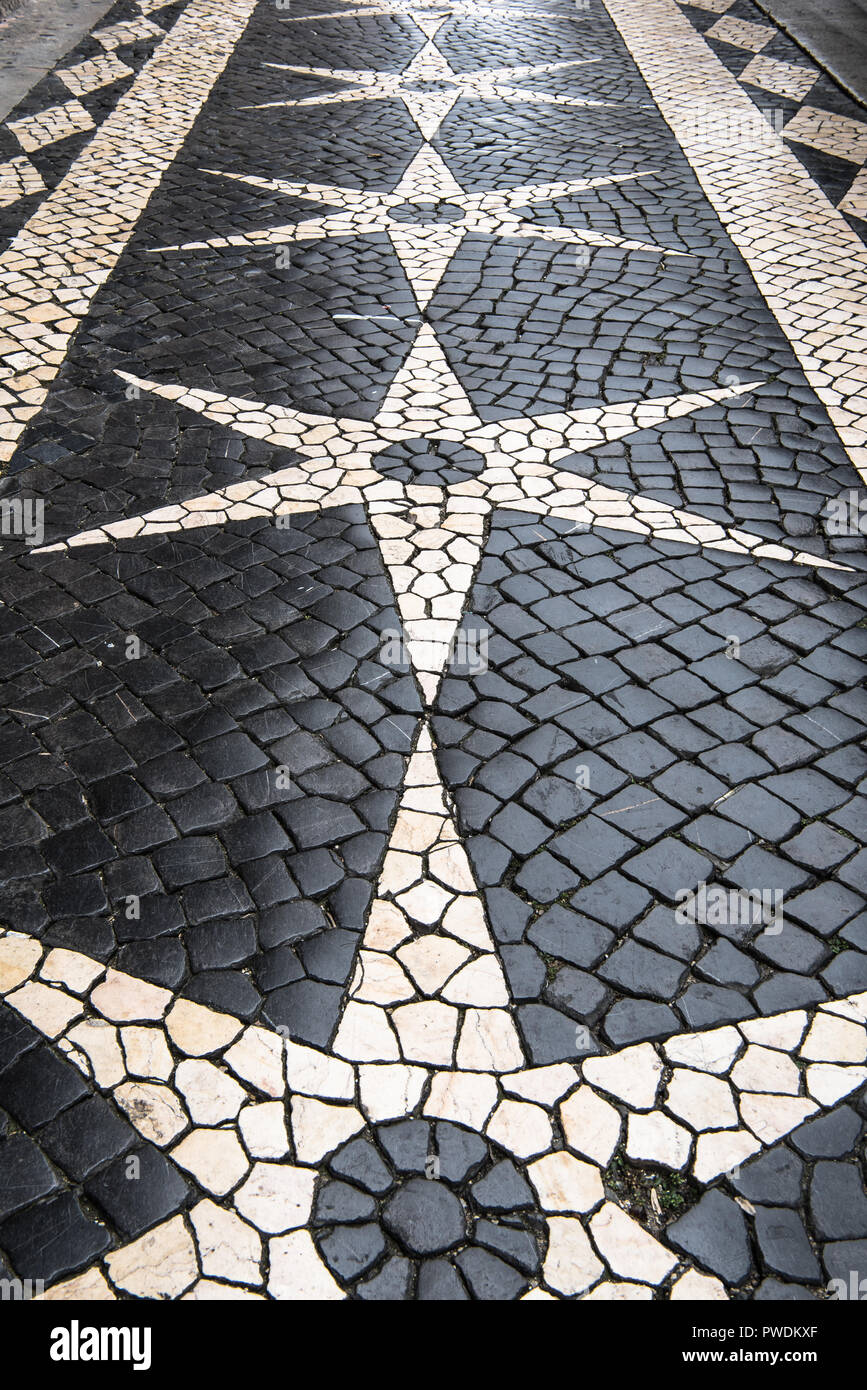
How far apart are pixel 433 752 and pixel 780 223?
245 inches

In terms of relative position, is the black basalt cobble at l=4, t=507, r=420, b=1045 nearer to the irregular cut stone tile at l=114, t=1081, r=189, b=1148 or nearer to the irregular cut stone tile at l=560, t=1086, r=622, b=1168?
the irregular cut stone tile at l=114, t=1081, r=189, b=1148

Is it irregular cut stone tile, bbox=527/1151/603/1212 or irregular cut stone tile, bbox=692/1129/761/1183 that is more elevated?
irregular cut stone tile, bbox=692/1129/761/1183

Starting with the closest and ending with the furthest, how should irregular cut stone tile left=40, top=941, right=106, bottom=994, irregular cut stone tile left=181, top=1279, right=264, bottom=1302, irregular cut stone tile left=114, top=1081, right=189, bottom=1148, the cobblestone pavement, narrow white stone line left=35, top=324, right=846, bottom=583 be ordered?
Result: irregular cut stone tile left=181, top=1279, right=264, bottom=1302 → the cobblestone pavement → irregular cut stone tile left=114, top=1081, right=189, bottom=1148 → irregular cut stone tile left=40, top=941, right=106, bottom=994 → narrow white stone line left=35, top=324, right=846, bottom=583

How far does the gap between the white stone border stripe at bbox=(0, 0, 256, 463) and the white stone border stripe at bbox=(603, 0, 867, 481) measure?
454cm

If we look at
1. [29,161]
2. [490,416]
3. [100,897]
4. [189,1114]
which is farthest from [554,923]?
[29,161]

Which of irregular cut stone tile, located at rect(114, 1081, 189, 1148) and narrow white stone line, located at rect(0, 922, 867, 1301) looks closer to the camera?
narrow white stone line, located at rect(0, 922, 867, 1301)

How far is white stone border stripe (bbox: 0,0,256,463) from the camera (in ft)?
21.0

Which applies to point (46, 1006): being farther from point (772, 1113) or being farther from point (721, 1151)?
point (772, 1113)

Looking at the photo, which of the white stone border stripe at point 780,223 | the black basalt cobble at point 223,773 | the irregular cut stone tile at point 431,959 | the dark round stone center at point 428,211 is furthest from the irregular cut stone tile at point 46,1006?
the dark round stone center at point 428,211

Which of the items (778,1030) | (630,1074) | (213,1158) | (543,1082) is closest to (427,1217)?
(543,1082)

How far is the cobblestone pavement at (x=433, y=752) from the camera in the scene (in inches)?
111

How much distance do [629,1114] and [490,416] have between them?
405cm

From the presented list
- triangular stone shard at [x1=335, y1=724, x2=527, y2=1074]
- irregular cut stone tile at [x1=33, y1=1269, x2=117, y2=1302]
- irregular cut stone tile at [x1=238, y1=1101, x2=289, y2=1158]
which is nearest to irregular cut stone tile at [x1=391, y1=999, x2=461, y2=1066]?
triangular stone shard at [x1=335, y1=724, x2=527, y2=1074]

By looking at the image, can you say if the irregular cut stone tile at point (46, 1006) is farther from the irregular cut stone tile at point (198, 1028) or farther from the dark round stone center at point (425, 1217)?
the dark round stone center at point (425, 1217)
